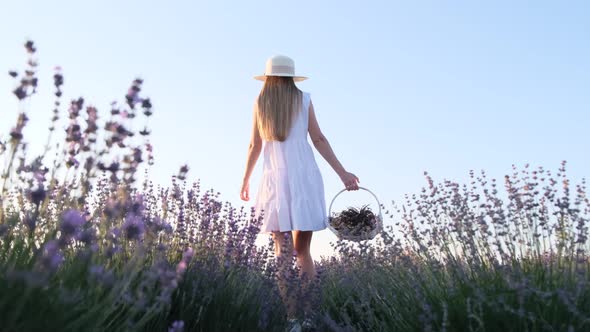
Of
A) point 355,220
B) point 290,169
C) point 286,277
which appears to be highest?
point 290,169

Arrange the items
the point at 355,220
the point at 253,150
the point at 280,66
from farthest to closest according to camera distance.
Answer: the point at 355,220
the point at 280,66
the point at 253,150

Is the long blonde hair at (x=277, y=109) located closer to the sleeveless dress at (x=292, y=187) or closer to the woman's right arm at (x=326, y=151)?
the sleeveless dress at (x=292, y=187)

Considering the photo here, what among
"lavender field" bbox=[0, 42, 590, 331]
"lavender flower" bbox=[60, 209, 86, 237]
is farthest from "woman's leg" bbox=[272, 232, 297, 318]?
"lavender flower" bbox=[60, 209, 86, 237]

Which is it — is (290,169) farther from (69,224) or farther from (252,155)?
(69,224)

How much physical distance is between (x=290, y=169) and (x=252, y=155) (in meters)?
0.38

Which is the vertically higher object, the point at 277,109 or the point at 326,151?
the point at 277,109

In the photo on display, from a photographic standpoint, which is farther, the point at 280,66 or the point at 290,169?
the point at 280,66

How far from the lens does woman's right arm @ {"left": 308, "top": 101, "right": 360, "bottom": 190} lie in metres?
5.20

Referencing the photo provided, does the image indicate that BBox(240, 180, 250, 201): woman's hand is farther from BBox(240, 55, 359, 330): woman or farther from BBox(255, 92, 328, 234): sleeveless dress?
BBox(255, 92, 328, 234): sleeveless dress

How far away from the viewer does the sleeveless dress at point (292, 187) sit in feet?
16.6

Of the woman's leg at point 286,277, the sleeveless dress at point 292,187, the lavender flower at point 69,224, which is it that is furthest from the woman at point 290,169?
the lavender flower at point 69,224

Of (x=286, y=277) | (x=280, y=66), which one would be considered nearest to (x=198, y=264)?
(x=286, y=277)

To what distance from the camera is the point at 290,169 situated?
203 inches

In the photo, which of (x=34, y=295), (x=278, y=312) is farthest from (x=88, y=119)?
(x=278, y=312)
